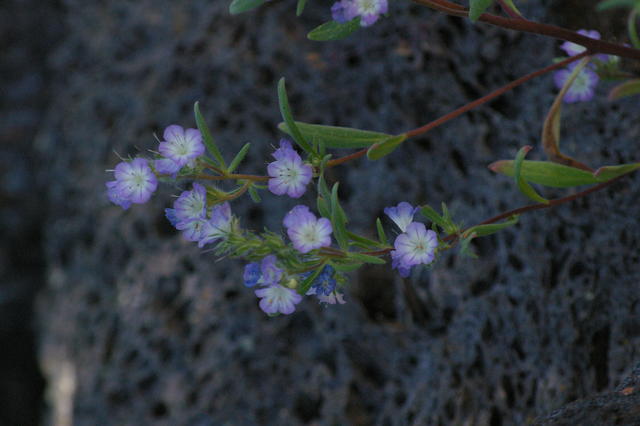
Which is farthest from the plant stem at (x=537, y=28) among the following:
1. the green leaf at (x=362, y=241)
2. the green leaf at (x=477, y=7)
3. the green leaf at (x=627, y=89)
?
the green leaf at (x=362, y=241)

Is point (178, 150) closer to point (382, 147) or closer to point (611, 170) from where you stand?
point (382, 147)

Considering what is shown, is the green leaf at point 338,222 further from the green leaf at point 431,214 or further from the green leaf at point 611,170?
the green leaf at point 611,170

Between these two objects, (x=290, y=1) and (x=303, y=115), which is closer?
(x=303, y=115)

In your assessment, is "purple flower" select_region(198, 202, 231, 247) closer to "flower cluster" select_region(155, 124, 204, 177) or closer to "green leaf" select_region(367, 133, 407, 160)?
"flower cluster" select_region(155, 124, 204, 177)

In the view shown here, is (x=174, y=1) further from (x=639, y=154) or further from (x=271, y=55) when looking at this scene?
(x=639, y=154)

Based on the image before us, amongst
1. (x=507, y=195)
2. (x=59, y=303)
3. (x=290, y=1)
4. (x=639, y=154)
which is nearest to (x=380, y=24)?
(x=290, y=1)
